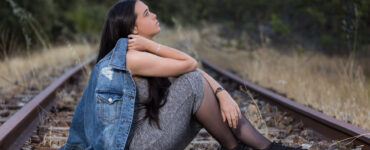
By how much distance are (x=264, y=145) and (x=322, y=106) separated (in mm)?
1729

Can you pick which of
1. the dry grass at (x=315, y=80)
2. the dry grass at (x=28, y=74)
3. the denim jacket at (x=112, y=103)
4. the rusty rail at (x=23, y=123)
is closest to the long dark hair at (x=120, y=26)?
the denim jacket at (x=112, y=103)

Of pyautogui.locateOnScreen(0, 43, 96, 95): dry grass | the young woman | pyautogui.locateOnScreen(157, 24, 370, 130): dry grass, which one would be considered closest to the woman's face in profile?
the young woman

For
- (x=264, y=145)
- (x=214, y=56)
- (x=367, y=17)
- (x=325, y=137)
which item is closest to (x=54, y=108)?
(x=264, y=145)

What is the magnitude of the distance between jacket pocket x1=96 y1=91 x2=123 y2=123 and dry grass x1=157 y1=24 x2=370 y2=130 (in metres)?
2.19

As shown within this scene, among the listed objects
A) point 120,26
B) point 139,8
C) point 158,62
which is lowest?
point 158,62

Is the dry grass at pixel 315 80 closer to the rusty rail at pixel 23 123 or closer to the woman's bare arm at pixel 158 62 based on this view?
the woman's bare arm at pixel 158 62

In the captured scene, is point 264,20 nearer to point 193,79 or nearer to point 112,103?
point 193,79

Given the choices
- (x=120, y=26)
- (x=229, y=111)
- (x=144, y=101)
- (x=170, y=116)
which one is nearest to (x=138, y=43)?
(x=120, y=26)

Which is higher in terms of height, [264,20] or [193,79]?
[264,20]

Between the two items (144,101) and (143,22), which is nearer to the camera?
(144,101)

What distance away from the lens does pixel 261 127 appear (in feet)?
10.4

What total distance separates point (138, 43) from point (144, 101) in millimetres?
352

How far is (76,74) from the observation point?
20.4ft

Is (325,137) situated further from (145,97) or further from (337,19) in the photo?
(337,19)
